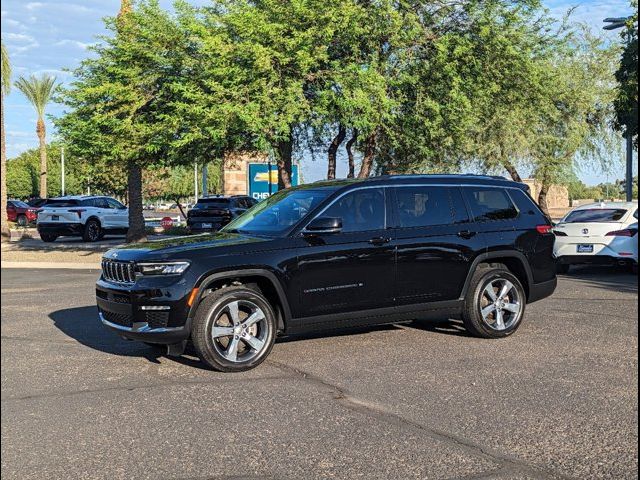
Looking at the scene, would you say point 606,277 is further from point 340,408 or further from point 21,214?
point 21,214

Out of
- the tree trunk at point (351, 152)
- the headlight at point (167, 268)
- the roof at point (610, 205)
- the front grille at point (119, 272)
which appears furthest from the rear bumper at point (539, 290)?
the tree trunk at point (351, 152)

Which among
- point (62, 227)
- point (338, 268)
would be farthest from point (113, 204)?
point (338, 268)

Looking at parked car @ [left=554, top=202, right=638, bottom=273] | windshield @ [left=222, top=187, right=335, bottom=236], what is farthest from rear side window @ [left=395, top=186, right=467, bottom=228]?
parked car @ [left=554, top=202, right=638, bottom=273]

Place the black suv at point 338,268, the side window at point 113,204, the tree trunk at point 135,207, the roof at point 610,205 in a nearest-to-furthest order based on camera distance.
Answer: the black suv at point 338,268
the roof at point 610,205
the tree trunk at point 135,207
the side window at point 113,204

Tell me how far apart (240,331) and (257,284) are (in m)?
0.55

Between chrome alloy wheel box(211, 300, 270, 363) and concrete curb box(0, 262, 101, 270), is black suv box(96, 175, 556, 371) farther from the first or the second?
concrete curb box(0, 262, 101, 270)

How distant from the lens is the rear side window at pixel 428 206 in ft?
25.1

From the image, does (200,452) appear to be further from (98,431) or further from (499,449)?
(499,449)

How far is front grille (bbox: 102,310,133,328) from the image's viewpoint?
6496 millimetres

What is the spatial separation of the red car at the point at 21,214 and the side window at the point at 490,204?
39.1 m

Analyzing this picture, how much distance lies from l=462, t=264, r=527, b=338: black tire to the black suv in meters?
0.01

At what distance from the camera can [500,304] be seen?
26.4ft

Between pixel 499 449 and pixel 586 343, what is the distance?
3.64 metres

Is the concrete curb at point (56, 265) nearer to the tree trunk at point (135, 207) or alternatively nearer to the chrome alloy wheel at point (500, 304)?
the tree trunk at point (135, 207)
